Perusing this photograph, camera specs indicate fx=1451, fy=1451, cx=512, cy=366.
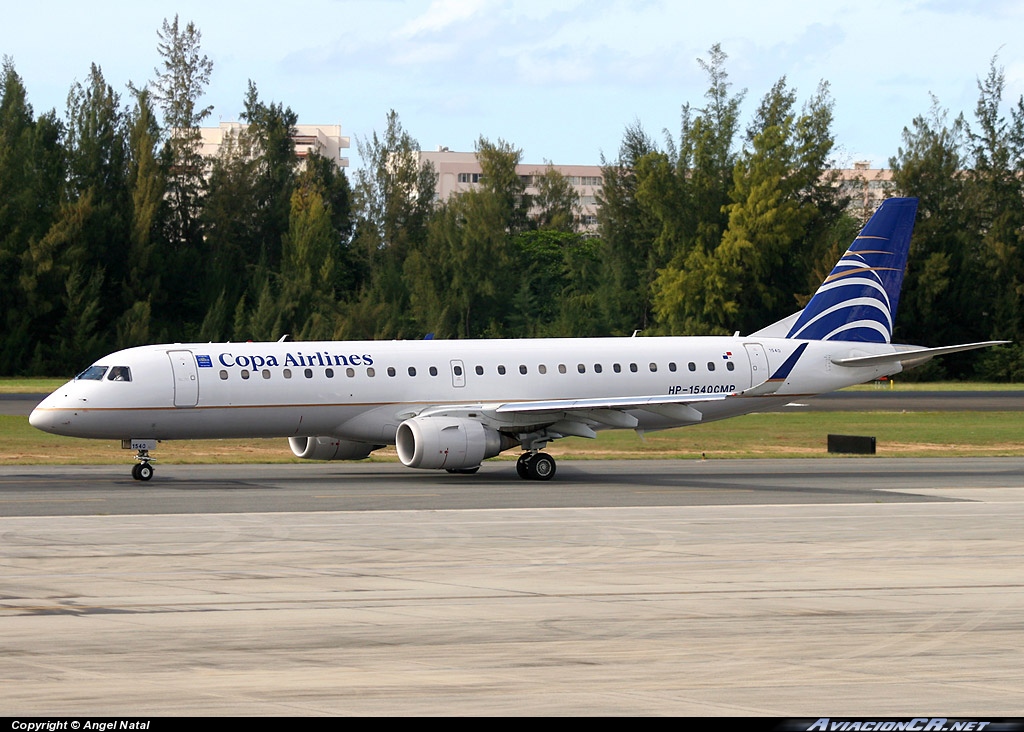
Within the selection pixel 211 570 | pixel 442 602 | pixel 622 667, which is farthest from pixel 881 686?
pixel 211 570

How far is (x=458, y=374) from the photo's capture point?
3662 cm

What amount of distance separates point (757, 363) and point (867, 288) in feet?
16.1

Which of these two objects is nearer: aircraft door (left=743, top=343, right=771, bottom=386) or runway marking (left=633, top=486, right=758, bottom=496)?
runway marking (left=633, top=486, right=758, bottom=496)

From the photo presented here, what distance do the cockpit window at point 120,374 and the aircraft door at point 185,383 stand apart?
1030 millimetres

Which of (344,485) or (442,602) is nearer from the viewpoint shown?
(442,602)

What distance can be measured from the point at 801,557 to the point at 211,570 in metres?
8.18

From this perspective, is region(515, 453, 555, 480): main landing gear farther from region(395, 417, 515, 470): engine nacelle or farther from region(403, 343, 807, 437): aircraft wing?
region(395, 417, 515, 470): engine nacelle

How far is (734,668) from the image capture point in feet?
41.4

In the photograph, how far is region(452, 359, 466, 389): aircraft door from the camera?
3653cm

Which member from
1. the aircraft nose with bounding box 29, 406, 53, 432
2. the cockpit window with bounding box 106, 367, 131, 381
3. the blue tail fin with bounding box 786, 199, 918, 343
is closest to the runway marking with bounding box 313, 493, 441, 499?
the cockpit window with bounding box 106, 367, 131, 381

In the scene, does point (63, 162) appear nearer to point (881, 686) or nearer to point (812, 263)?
point (812, 263)

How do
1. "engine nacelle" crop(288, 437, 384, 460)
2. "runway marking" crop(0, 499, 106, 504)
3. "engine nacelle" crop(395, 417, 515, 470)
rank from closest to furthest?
"runway marking" crop(0, 499, 106, 504), "engine nacelle" crop(395, 417, 515, 470), "engine nacelle" crop(288, 437, 384, 460)

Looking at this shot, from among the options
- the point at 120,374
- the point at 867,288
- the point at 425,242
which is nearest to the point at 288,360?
the point at 120,374

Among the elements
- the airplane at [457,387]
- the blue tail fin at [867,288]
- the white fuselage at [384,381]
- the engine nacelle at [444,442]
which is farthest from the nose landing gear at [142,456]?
the blue tail fin at [867,288]
